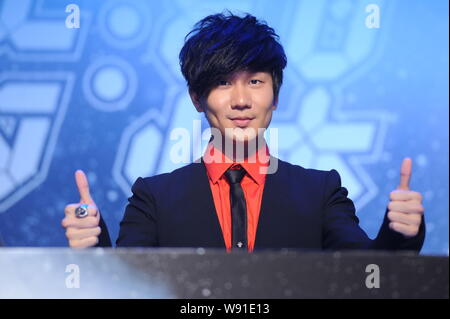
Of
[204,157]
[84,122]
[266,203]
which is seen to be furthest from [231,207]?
[84,122]

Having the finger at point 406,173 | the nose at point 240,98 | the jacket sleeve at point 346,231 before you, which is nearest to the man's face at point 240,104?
the nose at point 240,98

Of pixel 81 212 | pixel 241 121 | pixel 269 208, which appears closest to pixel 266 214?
pixel 269 208

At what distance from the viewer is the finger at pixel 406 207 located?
3.37 feet

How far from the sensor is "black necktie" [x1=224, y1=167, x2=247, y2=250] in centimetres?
131

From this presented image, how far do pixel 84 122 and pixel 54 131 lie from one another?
112 millimetres

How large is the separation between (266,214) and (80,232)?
0.50m

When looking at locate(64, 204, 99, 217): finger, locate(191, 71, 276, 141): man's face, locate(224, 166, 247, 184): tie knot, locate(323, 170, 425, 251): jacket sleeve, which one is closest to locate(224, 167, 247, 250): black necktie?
locate(224, 166, 247, 184): tie knot

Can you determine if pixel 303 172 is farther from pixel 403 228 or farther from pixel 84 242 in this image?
pixel 84 242

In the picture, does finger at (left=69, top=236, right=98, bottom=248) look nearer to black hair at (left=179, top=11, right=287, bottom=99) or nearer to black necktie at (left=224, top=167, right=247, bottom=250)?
black necktie at (left=224, top=167, right=247, bottom=250)

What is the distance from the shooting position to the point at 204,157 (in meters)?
1.53

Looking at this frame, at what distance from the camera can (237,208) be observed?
1348 mm

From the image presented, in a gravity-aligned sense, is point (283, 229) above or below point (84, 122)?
below
